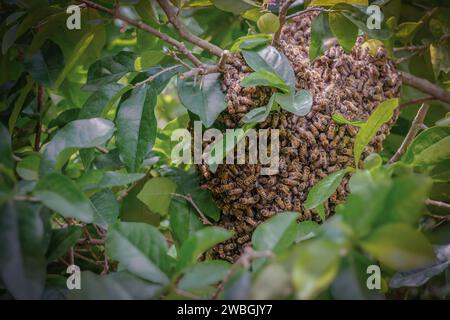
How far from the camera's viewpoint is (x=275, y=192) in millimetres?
1302

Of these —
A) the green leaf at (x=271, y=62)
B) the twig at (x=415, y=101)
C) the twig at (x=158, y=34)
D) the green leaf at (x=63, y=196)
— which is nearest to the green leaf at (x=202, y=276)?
the green leaf at (x=63, y=196)

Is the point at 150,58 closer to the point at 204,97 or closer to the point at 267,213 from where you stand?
the point at 204,97

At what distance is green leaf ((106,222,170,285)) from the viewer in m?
0.93

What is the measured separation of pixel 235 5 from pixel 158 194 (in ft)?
1.83

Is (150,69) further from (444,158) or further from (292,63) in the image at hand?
(444,158)

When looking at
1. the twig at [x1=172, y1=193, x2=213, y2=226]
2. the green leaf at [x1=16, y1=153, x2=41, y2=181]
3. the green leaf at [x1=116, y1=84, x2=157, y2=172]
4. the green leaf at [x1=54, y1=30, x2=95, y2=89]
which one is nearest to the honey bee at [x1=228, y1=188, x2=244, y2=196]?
the twig at [x1=172, y1=193, x2=213, y2=226]

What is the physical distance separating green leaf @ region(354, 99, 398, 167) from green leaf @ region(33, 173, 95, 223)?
63 centimetres

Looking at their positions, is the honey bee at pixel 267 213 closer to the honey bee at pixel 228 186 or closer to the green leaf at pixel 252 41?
the honey bee at pixel 228 186

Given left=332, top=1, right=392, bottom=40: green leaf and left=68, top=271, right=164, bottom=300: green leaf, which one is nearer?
left=68, top=271, right=164, bottom=300: green leaf

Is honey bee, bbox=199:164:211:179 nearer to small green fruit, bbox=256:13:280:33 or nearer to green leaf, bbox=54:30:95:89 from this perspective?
small green fruit, bbox=256:13:280:33

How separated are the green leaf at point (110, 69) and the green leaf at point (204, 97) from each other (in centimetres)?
21

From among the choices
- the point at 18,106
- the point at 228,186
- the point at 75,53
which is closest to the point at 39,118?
the point at 18,106
